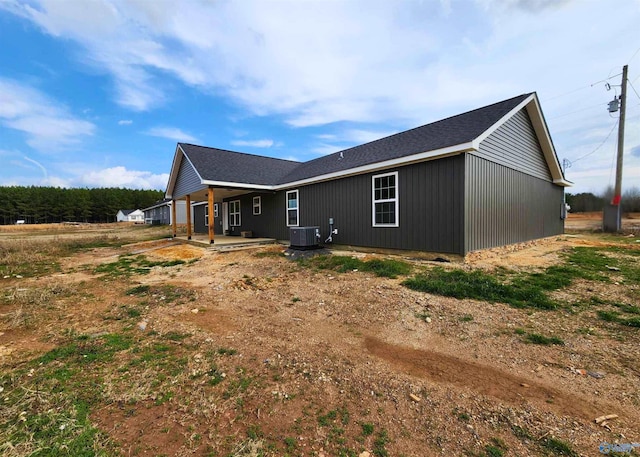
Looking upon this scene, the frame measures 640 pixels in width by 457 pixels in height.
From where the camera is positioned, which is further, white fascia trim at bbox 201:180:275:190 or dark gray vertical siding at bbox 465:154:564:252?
white fascia trim at bbox 201:180:275:190

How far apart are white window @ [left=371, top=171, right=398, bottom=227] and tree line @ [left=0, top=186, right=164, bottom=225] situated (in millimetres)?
76236

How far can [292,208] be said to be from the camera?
40.8 ft

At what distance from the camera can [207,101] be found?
15.6 meters

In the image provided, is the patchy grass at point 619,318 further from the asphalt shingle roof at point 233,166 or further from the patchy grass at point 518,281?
the asphalt shingle roof at point 233,166

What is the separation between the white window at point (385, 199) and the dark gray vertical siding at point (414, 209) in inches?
5.9

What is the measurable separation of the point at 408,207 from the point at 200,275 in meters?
6.12

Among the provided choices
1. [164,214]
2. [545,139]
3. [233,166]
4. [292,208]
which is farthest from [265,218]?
[164,214]

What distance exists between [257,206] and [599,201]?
74.6 feet

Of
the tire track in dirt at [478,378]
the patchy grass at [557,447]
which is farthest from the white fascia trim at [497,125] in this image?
the patchy grass at [557,447]

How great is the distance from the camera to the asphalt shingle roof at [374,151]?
7.69 m

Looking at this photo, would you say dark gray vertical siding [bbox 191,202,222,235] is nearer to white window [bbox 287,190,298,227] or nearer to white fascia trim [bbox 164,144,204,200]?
white fascia trim [bbox 164,144,204,200]

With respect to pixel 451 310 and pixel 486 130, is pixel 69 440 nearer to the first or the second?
pixel 451 310

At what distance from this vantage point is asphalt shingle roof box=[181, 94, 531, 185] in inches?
303

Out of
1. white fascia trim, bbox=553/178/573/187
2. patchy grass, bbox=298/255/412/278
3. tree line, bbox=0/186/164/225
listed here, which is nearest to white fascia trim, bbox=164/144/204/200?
patchy grass, bbox=298/255/412/278
